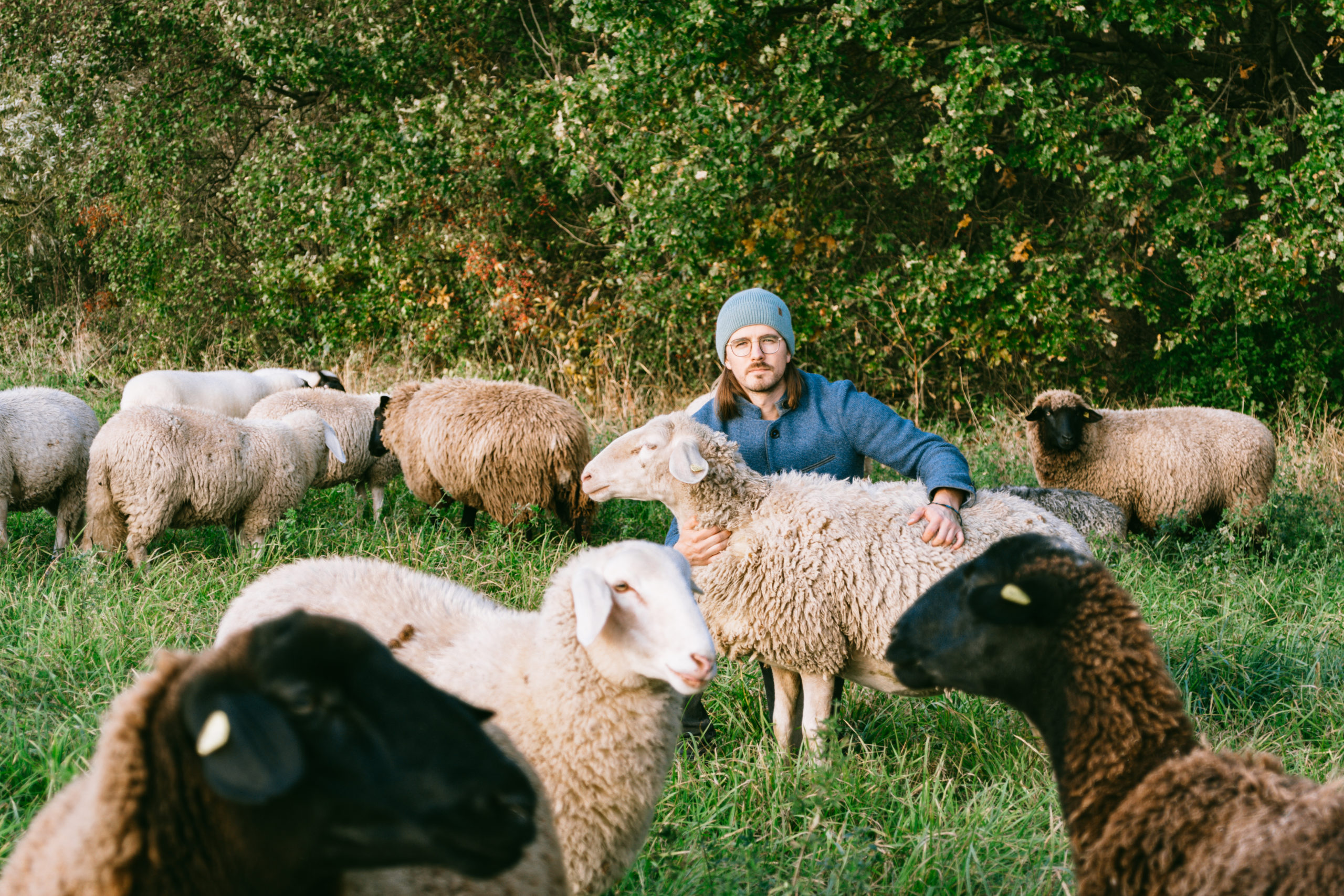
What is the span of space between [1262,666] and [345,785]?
451 cm

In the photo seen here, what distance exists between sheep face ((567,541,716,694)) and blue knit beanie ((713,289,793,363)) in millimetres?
1664

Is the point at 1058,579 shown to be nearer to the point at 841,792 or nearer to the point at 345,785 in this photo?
the point at 841,792

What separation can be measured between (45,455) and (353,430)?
2.54m

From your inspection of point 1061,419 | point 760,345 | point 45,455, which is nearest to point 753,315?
point 760,345

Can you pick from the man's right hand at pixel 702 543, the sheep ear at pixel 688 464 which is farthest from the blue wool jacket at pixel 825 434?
the sheep ear at pixel 688 464

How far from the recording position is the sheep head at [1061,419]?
7.45 meters

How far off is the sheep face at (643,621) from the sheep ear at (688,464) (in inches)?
42.8

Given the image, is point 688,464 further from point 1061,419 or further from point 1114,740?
point 1061,419

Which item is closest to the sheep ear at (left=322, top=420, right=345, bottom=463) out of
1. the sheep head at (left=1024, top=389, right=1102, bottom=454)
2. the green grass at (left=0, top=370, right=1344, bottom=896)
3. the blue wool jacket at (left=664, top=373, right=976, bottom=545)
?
the green grass at (left=0, top=370, right=1344, bottom=896)

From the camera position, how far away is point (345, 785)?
1.47 meters

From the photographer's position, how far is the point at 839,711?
387 centimetres

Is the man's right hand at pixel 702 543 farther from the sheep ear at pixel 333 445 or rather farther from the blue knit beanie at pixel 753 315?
the sheep ear at pixel 333 445

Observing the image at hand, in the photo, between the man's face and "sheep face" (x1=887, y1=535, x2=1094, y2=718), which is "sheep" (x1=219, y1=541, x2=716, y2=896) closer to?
"sheep face" (x1=887, y1=535, x2=1094, y2=718)

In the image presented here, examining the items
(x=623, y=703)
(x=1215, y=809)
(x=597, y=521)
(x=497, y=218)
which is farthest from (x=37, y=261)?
(x=1215, y=809)
